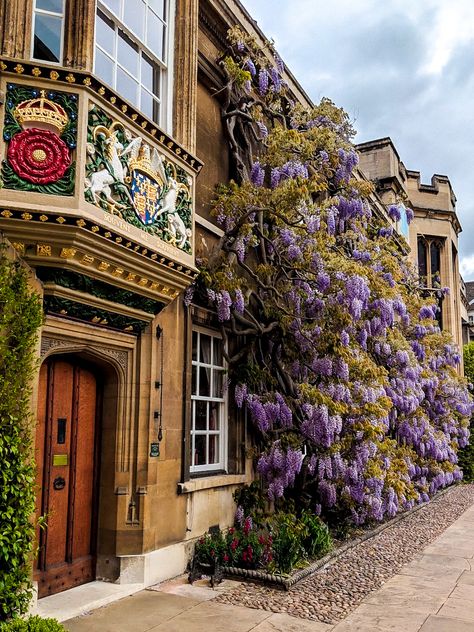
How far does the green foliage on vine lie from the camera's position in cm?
514

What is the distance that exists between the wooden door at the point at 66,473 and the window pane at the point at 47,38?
10.0ft

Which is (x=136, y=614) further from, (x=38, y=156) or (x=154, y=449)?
(x=38, y=156)

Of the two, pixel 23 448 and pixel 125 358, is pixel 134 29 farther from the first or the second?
pixel 23 448

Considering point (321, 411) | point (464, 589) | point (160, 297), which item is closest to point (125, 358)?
point (160, 297)

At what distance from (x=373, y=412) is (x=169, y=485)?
3.63 meters

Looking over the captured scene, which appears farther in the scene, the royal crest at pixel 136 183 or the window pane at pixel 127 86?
the window pane at pixel 127 86

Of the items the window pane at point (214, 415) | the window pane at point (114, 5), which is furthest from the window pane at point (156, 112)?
the window pane at point (214, 415)

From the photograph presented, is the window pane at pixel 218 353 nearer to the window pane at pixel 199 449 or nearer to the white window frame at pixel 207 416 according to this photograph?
the white window frame at pixel 207 416

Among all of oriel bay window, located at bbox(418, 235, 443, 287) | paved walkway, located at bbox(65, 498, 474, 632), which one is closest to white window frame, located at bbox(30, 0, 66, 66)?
paved walkway, located at bbox(65, 498, 474, 632)

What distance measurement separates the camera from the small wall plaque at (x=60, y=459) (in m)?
6.61

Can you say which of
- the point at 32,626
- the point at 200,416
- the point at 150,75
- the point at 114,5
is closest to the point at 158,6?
the point at 150,75

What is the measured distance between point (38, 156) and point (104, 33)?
6.80ft

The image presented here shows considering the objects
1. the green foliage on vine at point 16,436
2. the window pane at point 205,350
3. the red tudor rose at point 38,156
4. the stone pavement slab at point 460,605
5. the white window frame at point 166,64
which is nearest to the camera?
the green foliage on vine at point 16,436

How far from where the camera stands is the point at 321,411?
9.27 metres
